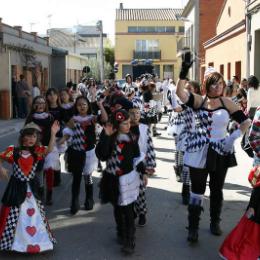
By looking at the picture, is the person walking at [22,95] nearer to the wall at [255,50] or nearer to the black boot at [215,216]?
the wall at [255,50]

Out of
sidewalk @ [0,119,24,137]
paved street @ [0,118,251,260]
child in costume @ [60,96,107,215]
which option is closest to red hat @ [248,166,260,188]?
paved street @ [0,118,251,260]

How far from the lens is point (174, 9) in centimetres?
8281

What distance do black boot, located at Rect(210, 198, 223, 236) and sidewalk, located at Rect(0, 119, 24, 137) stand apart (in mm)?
11571

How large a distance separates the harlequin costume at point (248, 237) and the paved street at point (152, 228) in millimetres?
528

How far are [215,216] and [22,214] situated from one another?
2.13 meters

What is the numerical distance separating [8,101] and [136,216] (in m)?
16.7

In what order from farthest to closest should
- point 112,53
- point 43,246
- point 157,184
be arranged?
1. point 112,53
2. point 157,184
3. point 43,246

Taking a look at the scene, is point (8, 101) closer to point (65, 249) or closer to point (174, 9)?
point (65, 249)

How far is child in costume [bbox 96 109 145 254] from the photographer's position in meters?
5.38

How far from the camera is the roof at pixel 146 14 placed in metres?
77.8

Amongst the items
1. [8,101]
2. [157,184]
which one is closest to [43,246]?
[157,184]

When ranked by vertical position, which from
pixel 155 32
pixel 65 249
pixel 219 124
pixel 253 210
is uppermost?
A: pixel 155 32

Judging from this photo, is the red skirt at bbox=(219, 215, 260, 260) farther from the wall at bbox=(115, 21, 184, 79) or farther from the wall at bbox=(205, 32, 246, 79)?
the wall at bbox=(115, 21, 184, 79)

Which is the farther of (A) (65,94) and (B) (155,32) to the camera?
(B) (155,32)
